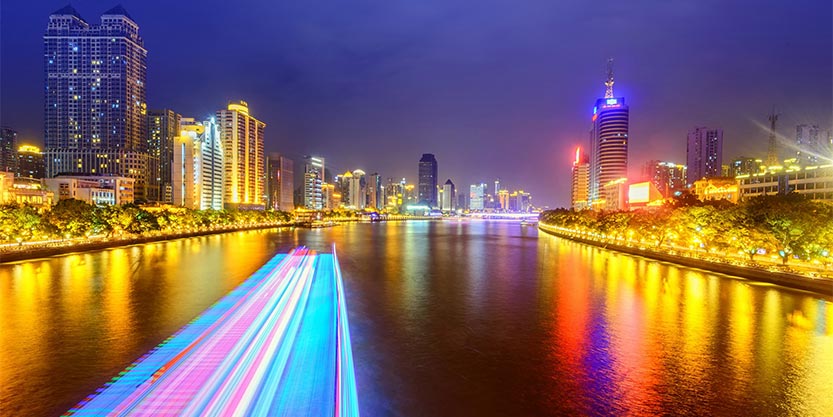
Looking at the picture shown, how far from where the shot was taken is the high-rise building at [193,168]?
105 metres

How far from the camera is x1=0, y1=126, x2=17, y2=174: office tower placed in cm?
12991

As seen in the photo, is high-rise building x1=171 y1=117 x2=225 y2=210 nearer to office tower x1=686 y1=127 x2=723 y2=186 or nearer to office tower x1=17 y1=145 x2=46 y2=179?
office tower x1=17 y1=145 x2=46 y2=179

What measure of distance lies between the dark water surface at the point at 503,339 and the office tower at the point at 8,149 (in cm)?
14475

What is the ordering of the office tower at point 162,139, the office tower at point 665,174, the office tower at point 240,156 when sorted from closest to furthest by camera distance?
the office tower at point 240,156 → the office tower at point 162,139 → the office tower at point 665,174

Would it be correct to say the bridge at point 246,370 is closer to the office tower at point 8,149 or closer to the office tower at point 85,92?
the office tower at point 85,92

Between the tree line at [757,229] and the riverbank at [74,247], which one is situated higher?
the tree line at [757,229]

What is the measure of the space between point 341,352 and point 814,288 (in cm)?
2537

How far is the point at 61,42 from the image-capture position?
390ft

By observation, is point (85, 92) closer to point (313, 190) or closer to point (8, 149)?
point (8, 149)

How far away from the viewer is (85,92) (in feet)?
392

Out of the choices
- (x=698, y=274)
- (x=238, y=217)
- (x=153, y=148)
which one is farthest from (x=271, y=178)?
(x=698, y=274)

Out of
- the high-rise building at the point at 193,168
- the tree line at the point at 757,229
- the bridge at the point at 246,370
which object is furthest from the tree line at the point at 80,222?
the tree line at the point at 757,229

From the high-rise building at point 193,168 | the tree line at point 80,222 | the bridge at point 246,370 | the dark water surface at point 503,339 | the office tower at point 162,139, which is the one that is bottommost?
the dark water surface at point 503,339

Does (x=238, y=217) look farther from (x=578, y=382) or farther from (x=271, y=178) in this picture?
(x=271, y=178)
